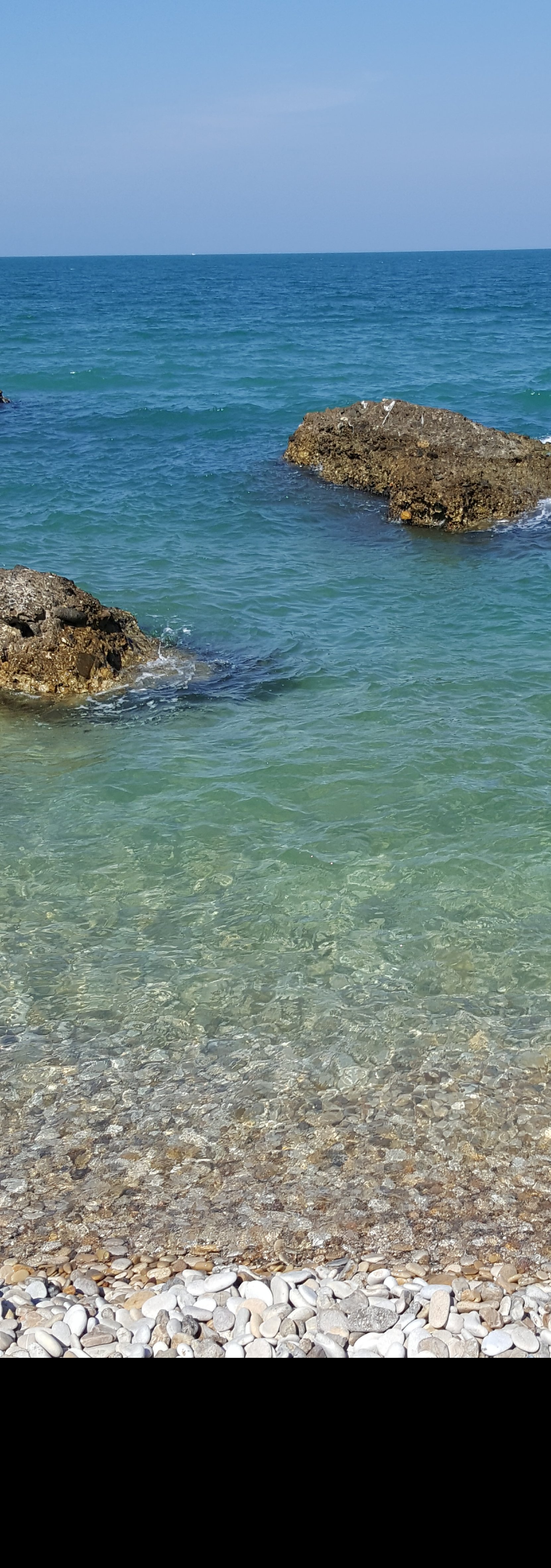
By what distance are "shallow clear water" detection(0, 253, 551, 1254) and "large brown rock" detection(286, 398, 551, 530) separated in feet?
1.76

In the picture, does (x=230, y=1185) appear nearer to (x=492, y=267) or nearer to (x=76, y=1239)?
(x=76, y=1239)

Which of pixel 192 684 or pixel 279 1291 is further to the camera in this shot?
pixel 192 684

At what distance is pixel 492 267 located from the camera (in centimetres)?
13138

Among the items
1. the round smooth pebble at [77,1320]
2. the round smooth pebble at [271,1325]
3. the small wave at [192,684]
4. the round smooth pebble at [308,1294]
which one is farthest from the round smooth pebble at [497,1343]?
the small wave at [192,684]

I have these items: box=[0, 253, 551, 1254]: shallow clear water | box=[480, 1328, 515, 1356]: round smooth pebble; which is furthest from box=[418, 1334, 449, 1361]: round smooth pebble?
box=[0, 253, 551, 1254]: shallow clear water

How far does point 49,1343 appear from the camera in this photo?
14.7ft

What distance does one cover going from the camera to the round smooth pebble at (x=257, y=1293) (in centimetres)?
479

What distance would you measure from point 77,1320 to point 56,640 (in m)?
8.19

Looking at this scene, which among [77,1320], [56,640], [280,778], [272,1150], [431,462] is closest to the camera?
[77,1320]

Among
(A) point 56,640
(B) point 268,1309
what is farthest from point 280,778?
(B) point 268,1309

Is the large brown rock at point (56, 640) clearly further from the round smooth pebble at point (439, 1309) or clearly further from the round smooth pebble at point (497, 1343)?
the round smooth pebble at point (497, 1343)

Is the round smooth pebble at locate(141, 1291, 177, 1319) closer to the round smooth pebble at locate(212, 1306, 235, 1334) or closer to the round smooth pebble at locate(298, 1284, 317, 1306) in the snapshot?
the round smooth pebble at locate(212, 1306, 235, 1334)

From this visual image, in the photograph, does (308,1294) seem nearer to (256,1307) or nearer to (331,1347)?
(256,1307)
